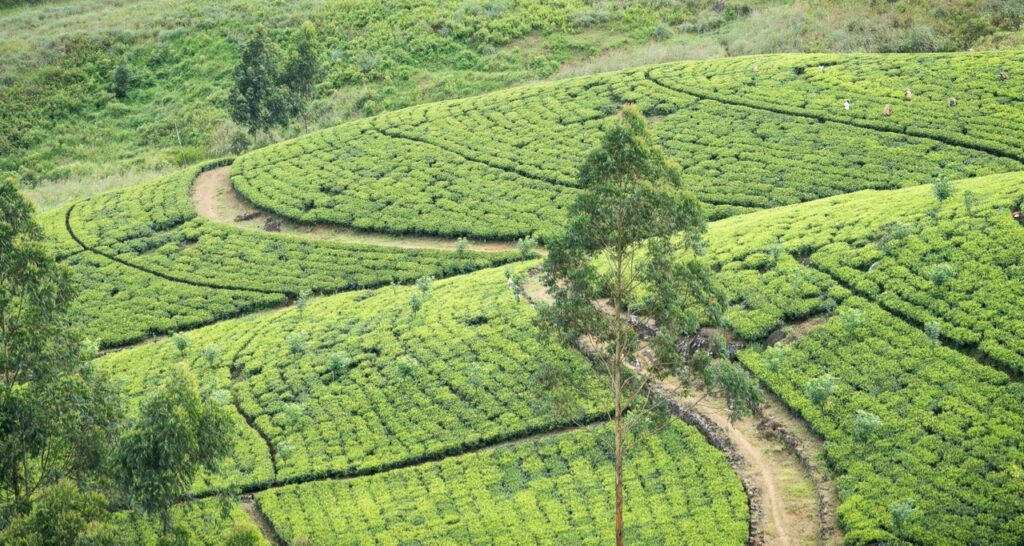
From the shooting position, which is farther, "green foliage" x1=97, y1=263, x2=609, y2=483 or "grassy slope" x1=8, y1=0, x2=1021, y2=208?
"grassy slope" x1=8, y1=0, x2=1021, y2=208

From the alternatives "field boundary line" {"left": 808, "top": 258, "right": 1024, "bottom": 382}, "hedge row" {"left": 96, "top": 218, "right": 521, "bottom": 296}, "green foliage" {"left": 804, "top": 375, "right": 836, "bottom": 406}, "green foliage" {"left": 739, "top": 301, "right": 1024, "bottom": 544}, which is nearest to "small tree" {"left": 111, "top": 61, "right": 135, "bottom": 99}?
"hedge row" {"left": 96, "top": 218, "right": 521, "bottom": 296}

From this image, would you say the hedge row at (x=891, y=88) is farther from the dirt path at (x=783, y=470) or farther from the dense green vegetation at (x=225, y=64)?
the dirt path at (x=783, y=470)

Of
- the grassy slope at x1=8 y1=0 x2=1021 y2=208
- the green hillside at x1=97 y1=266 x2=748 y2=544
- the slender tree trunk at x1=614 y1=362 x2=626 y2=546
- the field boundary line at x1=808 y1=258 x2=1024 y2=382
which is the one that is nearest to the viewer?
the slender tree trunk at x1=614 y1=362 x2=626 y2=546

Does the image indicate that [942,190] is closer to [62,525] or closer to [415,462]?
[415,462]

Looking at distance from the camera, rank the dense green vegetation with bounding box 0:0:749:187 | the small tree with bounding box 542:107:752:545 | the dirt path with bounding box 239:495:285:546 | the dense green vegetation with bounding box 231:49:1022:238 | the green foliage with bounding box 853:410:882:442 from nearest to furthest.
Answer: the small tree with bounding box 542:107:752:545
the green foliage with bounding box 853:410:882:442
the dirt path with bounding box 239:495:285:546
the dense green vegetation with bounding box 231:49:1022:238
the dense green vegetation with bounding box 0:0:749:187

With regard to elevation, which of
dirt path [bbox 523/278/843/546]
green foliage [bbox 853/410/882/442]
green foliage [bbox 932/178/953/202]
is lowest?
dirt path [bbox 523/278/843/546]

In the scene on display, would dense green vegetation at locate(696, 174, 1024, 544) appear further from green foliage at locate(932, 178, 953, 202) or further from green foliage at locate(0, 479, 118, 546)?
green foliage at locate(0, 479, 118, 546)

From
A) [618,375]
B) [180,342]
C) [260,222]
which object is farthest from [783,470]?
[260,222]
